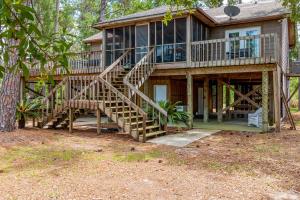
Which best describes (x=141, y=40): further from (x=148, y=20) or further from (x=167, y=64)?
(x=167, y=64)

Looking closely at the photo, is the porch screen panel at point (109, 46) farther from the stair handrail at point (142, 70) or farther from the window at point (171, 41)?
the stair handrail at point (142, 70)

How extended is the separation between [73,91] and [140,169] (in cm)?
648

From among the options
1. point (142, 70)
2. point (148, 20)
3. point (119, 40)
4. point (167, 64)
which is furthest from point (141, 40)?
point (142, 70)

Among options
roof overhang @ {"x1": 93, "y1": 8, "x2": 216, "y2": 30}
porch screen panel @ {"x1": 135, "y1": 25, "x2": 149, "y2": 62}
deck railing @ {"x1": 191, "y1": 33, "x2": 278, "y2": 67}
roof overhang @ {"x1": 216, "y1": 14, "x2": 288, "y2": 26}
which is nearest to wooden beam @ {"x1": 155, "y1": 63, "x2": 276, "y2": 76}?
deck railing @ {"x1": 191, "y1": 33, "x2": 278, "y2": 67}

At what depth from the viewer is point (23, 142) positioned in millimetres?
8664

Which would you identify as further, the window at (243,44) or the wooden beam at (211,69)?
the window at (243,44)

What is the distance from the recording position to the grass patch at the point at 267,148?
7862 mm

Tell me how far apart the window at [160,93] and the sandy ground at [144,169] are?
719 cm

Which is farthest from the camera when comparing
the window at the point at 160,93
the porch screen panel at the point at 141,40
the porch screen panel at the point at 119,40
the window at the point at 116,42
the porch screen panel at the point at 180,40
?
the window at the point at 160,93

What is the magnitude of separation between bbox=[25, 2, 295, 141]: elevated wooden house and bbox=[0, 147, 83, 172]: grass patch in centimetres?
260

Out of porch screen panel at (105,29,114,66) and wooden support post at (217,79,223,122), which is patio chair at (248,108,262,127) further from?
porch screen panel at (105,29,114,66)

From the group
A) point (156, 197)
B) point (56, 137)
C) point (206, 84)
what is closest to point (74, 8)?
point (206, 84)

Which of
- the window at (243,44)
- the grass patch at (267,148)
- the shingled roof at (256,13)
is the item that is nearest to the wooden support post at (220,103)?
the window at (243,44)

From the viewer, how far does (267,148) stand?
27.1 feet
